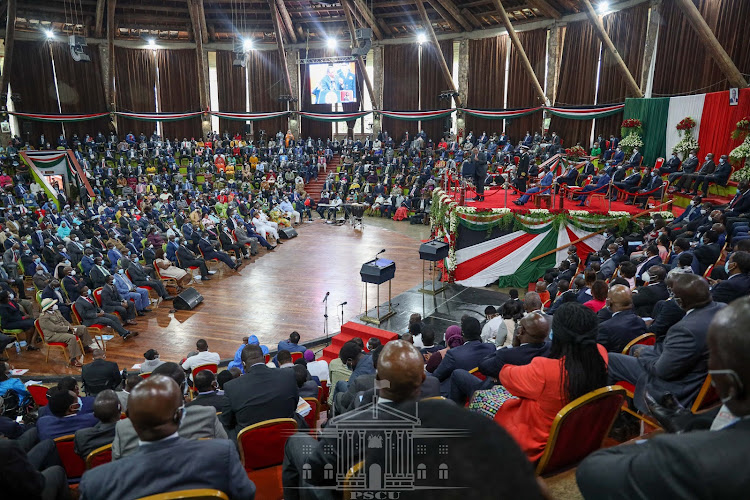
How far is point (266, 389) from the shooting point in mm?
2986

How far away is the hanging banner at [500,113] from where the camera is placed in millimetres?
18016

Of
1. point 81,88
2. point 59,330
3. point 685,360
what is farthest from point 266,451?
point 81,88

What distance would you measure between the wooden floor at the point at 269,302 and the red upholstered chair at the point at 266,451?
405 cm

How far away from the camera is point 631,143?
12.8m

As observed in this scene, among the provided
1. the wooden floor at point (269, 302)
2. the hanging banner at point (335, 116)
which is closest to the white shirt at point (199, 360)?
the wooden floor at point (269, 302)

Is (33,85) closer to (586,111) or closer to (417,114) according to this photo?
(417,114)

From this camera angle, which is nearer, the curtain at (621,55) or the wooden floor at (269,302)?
the wooden floor at (269,302)

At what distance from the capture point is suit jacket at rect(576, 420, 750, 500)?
0.91m

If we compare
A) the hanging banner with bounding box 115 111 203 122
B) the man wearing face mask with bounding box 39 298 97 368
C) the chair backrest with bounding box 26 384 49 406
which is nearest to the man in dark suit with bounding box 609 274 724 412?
the chair backrest with bounding box 26 384 49 406

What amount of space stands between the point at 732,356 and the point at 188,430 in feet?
7.18

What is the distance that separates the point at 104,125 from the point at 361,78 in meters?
11.4

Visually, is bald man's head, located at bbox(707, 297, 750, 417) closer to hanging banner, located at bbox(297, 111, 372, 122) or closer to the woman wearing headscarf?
the woman wearing headscarf

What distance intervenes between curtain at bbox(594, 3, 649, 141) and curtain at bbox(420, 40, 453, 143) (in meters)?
6.69

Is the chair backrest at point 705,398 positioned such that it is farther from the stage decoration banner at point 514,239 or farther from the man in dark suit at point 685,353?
the stage decoration banner at point 514,239
